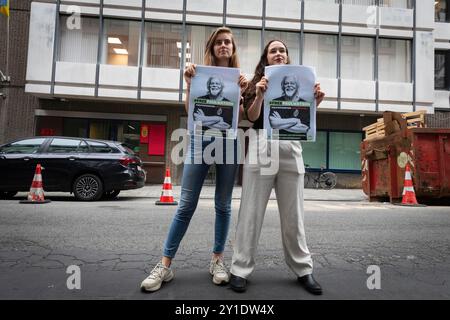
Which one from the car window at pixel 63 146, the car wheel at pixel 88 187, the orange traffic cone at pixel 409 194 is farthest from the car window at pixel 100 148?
the orange traffic cone at pixel 409 194

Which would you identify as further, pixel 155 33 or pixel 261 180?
pixel 155 33

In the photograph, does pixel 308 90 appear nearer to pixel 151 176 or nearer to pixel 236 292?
pixel 236 292

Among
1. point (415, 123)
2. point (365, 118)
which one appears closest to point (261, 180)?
point (415, 123)

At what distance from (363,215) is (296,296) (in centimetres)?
468

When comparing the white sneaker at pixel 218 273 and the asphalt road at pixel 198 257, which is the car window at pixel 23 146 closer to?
the asphalt road at pixel 198 257

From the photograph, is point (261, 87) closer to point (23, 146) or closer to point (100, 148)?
point (100, 148)

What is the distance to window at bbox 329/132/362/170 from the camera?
1723cm

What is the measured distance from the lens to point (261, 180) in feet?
8.27

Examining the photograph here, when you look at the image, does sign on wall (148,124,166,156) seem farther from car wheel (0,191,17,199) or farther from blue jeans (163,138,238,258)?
blue jeans (163,138,238,258)

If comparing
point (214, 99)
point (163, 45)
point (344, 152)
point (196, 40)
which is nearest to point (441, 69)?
point (344, 152)

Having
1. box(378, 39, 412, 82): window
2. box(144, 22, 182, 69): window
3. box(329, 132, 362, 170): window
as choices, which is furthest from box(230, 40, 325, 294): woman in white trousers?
box(378, 39, 412, 82): window

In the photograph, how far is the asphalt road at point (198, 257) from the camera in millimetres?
2385

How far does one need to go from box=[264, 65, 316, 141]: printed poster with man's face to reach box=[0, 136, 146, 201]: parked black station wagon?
7068 millimetres
